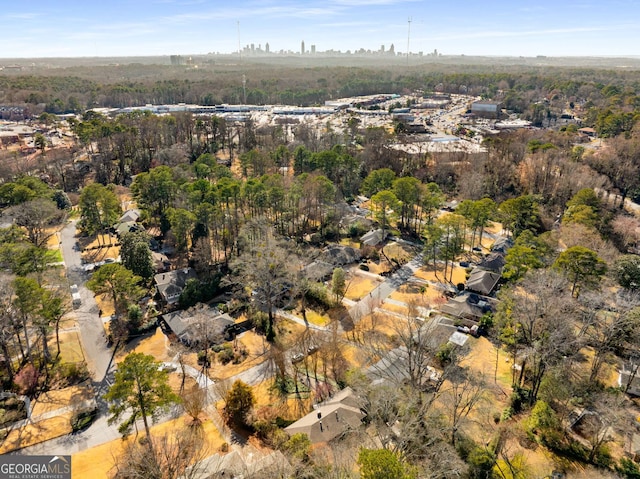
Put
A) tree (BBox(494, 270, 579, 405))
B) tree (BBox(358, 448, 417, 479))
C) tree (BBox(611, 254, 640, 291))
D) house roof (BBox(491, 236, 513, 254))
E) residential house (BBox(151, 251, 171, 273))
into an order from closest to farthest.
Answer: tree (BBox(358, 448, 417, 479)) < tree (BBox(494, 270, 579, 405)) < tree (BBox(611, 254, 640, 291)) < residential house (BBox(151, 251, 171, 273)) < house roof (BBox(491, 236, 513, 254))

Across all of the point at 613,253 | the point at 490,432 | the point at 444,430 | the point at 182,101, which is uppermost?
the point at 182,101

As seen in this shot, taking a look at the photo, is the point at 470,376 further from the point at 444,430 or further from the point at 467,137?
the point at 467,137

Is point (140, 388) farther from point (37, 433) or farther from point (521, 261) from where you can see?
point (521, 261)

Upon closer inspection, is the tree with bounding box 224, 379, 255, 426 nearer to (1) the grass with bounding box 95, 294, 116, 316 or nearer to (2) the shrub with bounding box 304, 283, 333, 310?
(2) the shrub with bounding box 304, 283, 333, 310

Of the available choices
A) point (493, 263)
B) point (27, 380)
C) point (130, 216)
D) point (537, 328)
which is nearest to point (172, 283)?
point (27, 380)

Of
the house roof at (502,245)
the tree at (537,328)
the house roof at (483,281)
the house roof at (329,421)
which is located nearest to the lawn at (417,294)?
the house roof at (483,281)

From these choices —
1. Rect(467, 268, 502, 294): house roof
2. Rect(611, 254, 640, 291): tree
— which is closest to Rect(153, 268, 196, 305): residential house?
Rect(467, 268, 502, 294): house roof

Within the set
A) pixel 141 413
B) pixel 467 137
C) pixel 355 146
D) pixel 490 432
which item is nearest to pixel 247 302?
pixel 141 413
